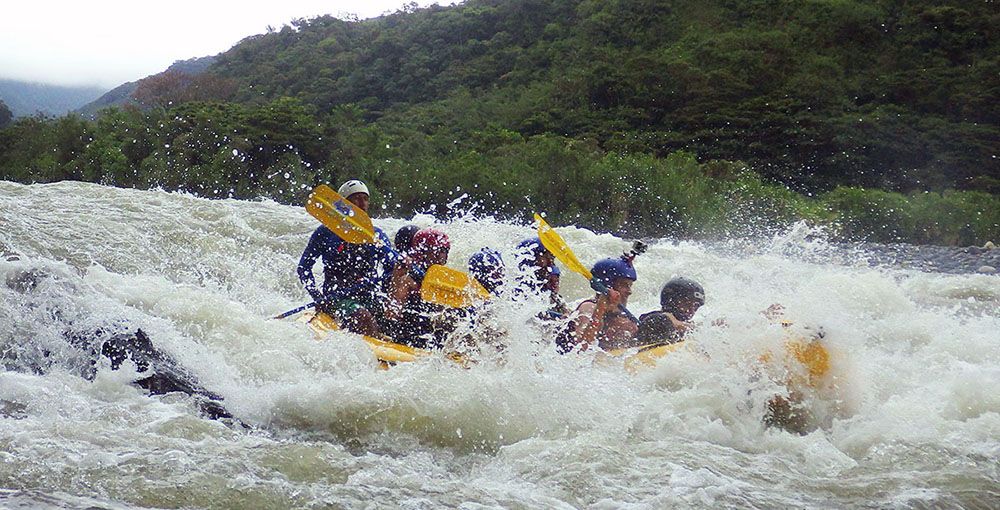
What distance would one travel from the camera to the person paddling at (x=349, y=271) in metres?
5.69

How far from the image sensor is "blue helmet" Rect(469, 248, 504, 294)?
18.2 ft

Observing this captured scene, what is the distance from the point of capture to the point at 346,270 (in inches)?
231

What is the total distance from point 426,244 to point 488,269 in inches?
16.9

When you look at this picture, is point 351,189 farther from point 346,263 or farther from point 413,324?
point 413,324

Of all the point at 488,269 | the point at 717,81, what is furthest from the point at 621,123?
the point at 488,269

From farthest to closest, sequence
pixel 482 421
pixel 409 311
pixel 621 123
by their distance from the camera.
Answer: pixel 621 123
pixel 409 311
pixel 482 421

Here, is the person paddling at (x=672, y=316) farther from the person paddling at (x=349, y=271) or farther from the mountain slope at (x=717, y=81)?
the mountain slope at (x=717, y=81)

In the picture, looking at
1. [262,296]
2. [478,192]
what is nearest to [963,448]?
[262,296]

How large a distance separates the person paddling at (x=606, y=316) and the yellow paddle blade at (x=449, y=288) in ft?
1.74

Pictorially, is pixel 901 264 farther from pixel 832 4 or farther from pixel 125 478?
pixel 832 4

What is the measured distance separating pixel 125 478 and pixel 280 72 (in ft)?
108

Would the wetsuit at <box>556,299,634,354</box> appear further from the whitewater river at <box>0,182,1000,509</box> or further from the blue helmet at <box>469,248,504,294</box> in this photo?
the blue helmet at <box>469,248,504,294</box>

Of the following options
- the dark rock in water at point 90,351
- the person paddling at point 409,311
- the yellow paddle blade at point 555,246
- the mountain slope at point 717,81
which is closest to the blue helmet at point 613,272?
the yellow paddle blade at point 555,246

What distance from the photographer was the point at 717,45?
25734mm
